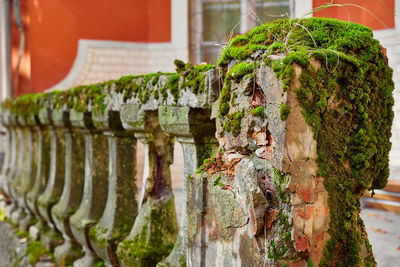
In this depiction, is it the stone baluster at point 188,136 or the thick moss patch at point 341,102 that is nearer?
the thick moss patch at point 341,102

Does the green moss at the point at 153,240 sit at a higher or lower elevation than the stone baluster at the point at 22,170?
lower

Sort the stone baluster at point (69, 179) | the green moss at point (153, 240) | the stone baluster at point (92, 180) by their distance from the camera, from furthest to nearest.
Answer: the stone baluster at point (69, 179) → the stone baluster at point (92, 180) → the green moss at point (153, 240)

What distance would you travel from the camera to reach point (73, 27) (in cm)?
779

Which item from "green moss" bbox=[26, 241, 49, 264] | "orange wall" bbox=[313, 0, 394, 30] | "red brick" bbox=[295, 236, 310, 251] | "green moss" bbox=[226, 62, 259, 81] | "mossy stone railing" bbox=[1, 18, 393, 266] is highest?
"orange wall" bbox=[313, 0, 394, 30]

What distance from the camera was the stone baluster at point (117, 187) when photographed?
2.59m

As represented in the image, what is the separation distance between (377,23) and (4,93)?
7.13 metres

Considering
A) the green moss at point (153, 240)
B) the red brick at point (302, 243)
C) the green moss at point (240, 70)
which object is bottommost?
the green moss at point (153, 240)

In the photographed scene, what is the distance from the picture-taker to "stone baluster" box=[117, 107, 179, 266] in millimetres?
2232

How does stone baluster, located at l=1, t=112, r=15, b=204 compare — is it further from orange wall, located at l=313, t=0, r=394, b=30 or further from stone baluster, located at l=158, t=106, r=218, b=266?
orange wall, located at l=313, t=0, r=394, b=30

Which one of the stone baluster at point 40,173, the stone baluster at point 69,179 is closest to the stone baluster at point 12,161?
the stone baluster at point 40,173

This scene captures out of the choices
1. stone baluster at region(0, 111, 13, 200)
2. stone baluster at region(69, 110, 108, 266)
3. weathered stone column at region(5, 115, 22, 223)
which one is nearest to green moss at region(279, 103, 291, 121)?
stone baluster at region(69, 110, 108, 266)

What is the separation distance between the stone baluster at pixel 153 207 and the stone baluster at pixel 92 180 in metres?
0.57

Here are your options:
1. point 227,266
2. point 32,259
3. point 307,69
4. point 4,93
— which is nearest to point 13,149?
point 32,259

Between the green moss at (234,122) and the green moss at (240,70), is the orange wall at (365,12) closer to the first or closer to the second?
the green moss at (240,70)
